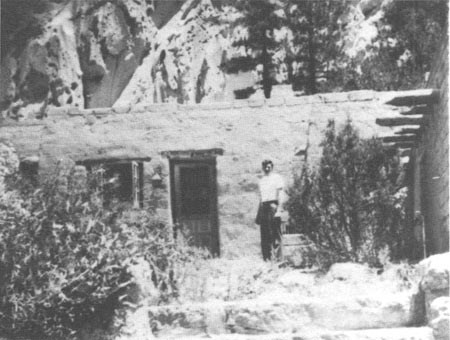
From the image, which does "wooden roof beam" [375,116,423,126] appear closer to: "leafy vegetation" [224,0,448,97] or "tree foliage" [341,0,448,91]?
"tree foliage" [341,0,448,91]

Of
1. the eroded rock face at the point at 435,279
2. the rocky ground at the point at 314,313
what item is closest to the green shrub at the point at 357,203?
the rocky ground at the point at 314,313

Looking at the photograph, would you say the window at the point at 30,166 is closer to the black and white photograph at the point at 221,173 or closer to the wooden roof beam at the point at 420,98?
the black and white photograph at the point at 221,173

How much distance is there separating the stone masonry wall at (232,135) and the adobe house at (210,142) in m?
0.02

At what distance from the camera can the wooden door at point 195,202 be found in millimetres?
11414

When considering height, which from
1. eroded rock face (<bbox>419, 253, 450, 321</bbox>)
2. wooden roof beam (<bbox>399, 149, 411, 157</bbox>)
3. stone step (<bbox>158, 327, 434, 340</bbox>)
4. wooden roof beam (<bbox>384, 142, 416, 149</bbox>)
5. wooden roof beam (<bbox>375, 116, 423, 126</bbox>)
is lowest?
stone step (<bbox>158, 327, 434, 340</bbox>)

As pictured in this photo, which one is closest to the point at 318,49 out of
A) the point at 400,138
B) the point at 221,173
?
the point at 221,173

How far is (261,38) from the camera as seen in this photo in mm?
18859

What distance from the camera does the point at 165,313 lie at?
18.2ft

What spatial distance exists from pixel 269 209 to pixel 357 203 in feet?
4.00

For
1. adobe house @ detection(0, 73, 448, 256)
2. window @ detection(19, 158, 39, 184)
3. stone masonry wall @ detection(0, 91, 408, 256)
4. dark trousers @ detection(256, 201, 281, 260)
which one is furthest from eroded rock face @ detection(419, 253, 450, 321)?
window @ detection(19, 158, 39, 184)

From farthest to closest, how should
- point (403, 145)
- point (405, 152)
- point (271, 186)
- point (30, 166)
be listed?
point (30, 166) < point (405, 152) < point (403, 145) < point (271, 186)

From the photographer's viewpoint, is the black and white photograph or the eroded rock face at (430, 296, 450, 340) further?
the black and white photograph

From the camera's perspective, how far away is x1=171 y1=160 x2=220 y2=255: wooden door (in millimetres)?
11414

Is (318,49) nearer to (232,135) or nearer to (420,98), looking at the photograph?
(232,135)
